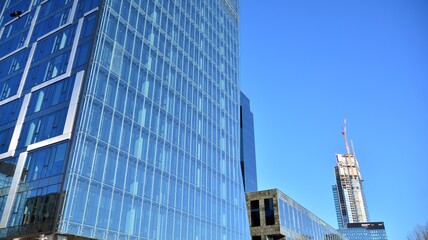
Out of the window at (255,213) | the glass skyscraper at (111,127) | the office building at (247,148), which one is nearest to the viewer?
the glass skyscraper at (111,127)

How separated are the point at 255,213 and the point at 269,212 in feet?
8.76

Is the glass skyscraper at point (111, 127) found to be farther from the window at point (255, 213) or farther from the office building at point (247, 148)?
the office building at point (247, 148)

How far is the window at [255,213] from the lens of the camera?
65.4 meters

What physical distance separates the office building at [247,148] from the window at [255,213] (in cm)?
5217

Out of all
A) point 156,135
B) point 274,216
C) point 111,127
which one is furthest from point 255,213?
point 111,127

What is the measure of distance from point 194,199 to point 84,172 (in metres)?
18.5

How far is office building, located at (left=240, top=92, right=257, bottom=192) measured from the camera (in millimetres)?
123625

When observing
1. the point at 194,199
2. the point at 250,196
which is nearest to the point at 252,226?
the point at 250,196

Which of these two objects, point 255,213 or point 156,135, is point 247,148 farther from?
point 156,135

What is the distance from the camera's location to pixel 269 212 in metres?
64.8

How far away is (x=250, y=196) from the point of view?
2680 inches

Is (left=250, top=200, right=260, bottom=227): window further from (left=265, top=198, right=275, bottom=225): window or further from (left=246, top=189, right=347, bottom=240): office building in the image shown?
(left=265, top=198, right=275, bottom=225): window

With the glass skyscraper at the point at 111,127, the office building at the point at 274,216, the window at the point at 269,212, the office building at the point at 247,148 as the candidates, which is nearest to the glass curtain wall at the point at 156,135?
the glass skyscraper at the point at 111,127

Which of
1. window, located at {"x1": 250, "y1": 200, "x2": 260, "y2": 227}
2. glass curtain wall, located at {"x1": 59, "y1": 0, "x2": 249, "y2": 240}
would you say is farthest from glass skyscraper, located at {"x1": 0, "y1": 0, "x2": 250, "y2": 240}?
window, located at {"x1": 250, "y1": 200, "x2": 260, "y2": 227}
